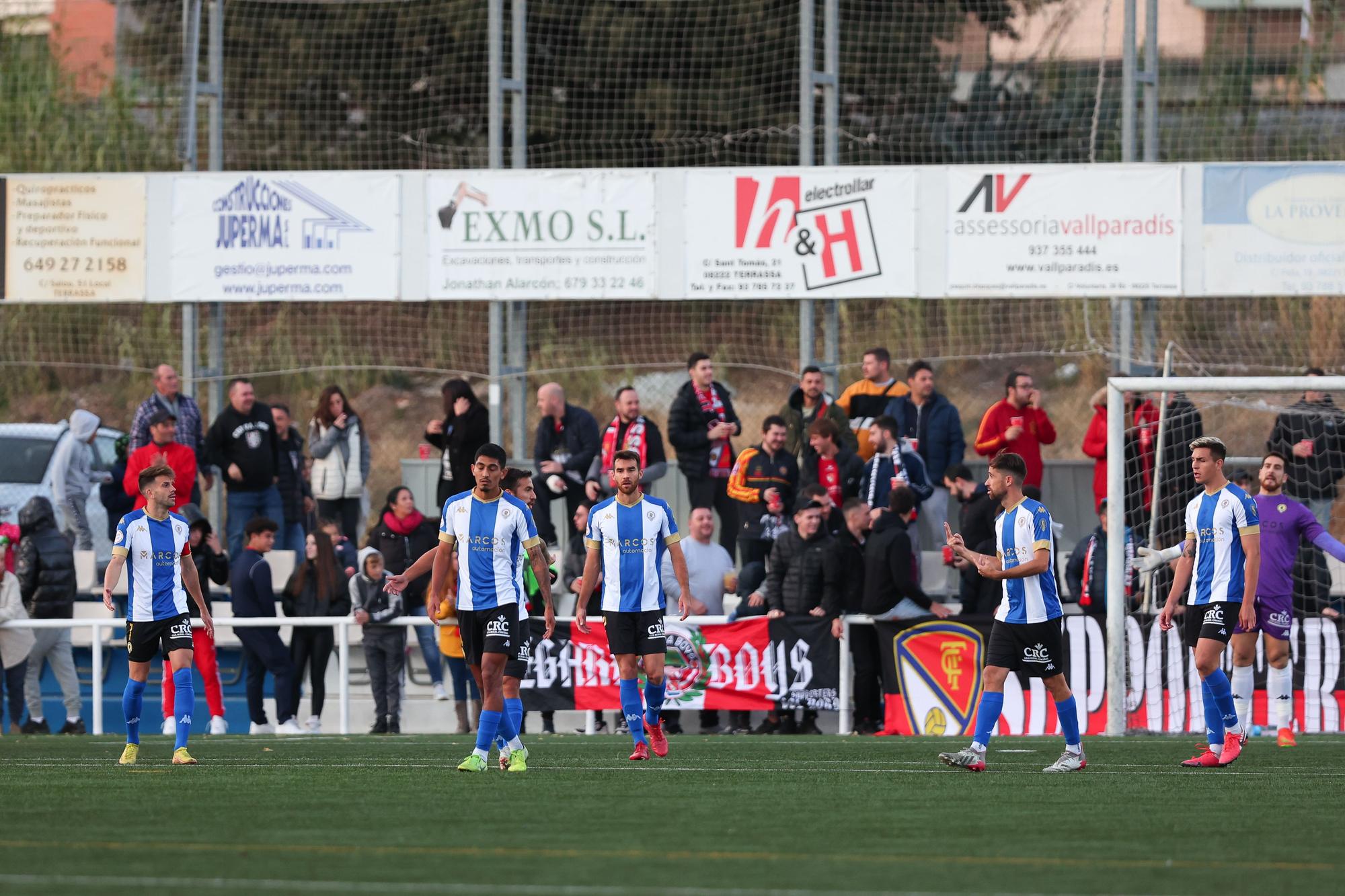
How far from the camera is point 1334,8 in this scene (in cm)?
2453

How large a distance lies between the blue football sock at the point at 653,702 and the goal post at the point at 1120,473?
4.30 meters

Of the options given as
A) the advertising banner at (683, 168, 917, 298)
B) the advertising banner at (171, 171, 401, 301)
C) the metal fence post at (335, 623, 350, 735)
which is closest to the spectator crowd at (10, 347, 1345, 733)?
the metal fence post at (335, 623, 350, 735)

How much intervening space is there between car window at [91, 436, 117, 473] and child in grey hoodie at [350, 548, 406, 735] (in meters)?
5.99

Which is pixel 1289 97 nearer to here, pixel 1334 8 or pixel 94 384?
pixel 1334 8

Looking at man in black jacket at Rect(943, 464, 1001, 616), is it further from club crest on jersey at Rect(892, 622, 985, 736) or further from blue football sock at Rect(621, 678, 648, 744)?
blue football sock at Rect(621, 678, 648, 744)

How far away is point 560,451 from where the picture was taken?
17.9 metres

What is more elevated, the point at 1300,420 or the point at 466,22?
the point at 466,22

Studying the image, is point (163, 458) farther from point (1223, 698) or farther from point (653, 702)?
point (1223, 698)

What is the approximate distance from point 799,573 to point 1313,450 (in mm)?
4737

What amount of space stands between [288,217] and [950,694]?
8.81 metres

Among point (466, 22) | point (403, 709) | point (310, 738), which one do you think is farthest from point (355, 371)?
point (310, 738)

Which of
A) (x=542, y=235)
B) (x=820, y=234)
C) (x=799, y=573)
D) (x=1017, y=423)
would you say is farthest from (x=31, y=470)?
(x=1017, y=423)

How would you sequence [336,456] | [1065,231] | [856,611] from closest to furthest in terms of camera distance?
[856,611], [336,456], [1065,231]

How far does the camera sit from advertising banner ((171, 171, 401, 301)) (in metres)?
20.1
